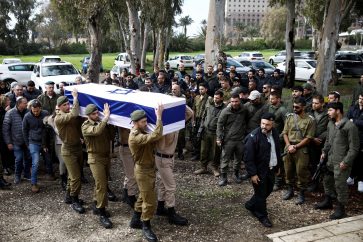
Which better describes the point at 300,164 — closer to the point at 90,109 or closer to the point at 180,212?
the point at 180,212

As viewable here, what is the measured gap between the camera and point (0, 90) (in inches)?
419

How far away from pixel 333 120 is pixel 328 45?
24.4ft

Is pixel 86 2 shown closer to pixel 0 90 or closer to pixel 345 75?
pixel 0 90

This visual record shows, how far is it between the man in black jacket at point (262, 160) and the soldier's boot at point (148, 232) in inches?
64.9

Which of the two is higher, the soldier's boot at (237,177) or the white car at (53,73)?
the white car at (53,73)

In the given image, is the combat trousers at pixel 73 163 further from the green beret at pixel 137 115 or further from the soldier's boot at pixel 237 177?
the soldier's boot at pixel 237 177

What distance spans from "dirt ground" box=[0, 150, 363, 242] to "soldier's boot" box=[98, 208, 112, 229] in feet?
0.25

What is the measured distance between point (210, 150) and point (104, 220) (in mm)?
3026

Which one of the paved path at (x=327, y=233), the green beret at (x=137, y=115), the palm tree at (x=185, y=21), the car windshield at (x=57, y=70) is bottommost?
the paved path at (x=327, y=233)

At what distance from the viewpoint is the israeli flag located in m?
5.39

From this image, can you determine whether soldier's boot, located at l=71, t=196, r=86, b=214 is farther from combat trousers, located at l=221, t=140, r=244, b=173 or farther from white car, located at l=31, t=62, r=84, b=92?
white car, located at l=31, t=62, r=84, b=92

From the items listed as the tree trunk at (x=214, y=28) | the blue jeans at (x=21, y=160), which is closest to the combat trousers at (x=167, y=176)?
the blue jeans at (x=21, y=160)

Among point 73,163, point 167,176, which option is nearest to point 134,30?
point 73,163

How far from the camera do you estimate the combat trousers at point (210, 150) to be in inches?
310
